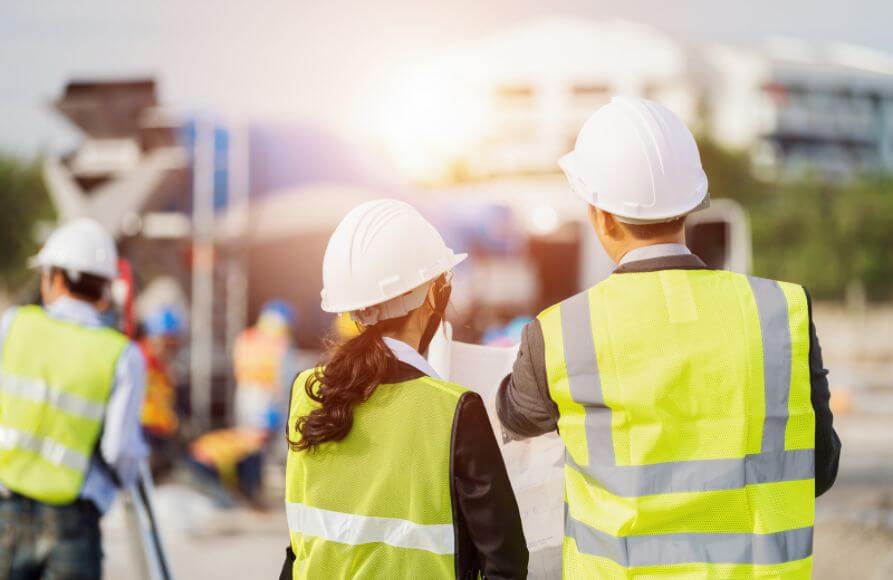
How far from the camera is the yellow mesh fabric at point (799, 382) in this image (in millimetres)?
1693

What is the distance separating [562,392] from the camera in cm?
173

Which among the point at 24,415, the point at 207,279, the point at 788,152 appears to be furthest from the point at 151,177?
the point at 788,152

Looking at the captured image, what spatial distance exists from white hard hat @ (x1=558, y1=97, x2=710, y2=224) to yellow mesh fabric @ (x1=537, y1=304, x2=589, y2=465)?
26 cm

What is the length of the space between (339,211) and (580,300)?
8743 mm

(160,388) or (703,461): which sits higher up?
(703,461)

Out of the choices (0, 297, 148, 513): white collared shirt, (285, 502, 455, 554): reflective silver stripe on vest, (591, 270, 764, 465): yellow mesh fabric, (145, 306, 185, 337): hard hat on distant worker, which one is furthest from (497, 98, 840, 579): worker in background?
(145, 306, 185, 337): hard hat on distant worker

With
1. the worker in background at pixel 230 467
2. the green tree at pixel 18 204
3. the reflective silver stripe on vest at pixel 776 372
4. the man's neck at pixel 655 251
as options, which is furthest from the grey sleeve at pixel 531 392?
the green tree at pixel 18 204

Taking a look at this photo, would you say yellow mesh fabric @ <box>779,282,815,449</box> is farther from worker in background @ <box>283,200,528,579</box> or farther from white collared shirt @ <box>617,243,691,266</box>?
worker in background @ <box>283,200,528,579</box>

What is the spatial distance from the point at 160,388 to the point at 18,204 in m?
36.4

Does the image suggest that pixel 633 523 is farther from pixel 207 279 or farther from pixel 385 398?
pixel 207 279

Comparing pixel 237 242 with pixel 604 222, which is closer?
pixel 604 222

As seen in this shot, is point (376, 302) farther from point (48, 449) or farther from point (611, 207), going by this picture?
point (48, 449)

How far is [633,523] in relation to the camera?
166 cm

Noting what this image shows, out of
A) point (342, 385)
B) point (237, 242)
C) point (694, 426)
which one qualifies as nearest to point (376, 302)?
point (342, 385)
